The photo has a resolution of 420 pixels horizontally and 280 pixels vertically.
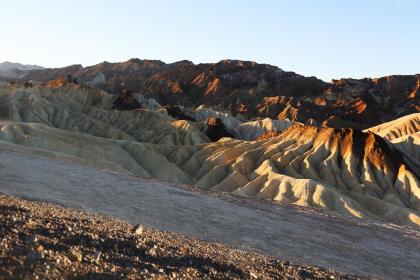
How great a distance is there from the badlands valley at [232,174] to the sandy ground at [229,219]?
0.46ft

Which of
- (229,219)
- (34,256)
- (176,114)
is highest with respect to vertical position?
(176,114)

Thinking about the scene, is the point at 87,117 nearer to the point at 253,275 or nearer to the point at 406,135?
the point at 406,135

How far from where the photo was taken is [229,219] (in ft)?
95.7

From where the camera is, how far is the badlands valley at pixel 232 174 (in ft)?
73.9

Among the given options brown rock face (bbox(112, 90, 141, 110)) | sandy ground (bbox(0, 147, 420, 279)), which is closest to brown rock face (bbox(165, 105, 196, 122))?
brown rock face (bbox(112, 90, 141, 110))

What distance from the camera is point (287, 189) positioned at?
6875 centimetres

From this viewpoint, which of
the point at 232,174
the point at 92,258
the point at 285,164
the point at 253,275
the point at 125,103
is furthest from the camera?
the point at 125,103

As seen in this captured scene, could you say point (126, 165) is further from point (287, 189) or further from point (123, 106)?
point (123, 106)

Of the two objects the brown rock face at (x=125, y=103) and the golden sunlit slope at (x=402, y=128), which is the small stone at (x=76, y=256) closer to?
the golden sunlit slope at (x=402, y=128)

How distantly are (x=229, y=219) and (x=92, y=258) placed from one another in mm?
19158

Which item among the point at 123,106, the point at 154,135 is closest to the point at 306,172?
the point at 154,135

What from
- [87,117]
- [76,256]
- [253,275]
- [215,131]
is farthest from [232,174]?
[76,256]

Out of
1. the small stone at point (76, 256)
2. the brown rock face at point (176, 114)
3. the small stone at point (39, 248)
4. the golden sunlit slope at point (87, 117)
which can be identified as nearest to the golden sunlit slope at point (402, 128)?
the golden sunlit slope at point (87, 117)

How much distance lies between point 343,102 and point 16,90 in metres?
106
